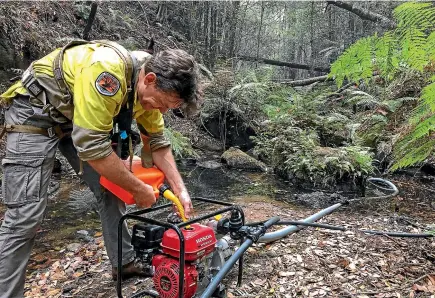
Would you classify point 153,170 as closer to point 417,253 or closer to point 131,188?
point 131,188

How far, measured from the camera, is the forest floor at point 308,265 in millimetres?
2613

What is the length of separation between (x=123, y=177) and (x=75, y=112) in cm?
45

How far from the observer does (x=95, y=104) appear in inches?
78.7

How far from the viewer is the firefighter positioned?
2.04m

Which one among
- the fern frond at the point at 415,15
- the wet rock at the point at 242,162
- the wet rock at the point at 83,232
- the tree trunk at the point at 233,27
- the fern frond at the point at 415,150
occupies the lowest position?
the wet rock at the point at 83,232

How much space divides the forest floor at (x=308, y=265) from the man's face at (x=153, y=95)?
1.38 m

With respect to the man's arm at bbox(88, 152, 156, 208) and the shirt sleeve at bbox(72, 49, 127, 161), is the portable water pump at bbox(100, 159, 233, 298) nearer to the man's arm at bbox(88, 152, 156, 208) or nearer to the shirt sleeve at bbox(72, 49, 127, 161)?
the man's arm at bbox(88, 152, 156, 208)

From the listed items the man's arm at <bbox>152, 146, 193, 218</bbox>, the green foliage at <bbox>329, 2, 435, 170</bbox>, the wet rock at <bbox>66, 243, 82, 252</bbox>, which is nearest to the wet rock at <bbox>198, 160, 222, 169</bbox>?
the wet rock at <bbox>66, 243, 82, 252</bbox>

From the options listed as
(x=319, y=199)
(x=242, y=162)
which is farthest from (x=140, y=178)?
(x=242, y=162)

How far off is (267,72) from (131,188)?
33.4 ft

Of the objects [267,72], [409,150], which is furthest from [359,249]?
[267,72]

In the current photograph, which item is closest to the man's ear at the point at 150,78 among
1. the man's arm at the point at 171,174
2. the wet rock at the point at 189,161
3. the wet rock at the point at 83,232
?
the man's arm at the point at 171,174

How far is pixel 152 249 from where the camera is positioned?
2.26 meters

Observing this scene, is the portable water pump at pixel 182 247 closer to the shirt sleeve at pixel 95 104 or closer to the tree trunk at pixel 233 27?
the shirt sleeve at pixel 95 104
